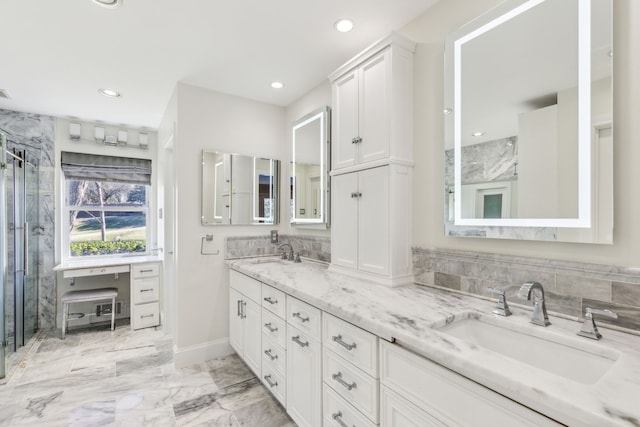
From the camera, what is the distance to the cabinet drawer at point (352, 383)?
1.21 m

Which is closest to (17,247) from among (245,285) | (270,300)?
(245,285)

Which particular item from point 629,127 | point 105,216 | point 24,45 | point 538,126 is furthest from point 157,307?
point 629,127

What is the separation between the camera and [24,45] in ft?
6.84

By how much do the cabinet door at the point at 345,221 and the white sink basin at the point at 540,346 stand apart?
2.80ft

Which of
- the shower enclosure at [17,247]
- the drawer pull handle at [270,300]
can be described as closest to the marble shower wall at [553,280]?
the drawer pull handle at [270,300]

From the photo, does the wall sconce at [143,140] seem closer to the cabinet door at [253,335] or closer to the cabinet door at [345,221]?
the cabinet door at [253,335]

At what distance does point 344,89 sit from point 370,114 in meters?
0.36

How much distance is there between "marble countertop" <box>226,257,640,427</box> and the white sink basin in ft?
0.04

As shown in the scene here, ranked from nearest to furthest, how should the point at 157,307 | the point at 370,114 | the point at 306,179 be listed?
the point at 370,114, the point at 306,179, the point at 157,307

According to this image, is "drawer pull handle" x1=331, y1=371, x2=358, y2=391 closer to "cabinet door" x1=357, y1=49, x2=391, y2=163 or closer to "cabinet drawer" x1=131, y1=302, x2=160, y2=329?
"cabinet door" x1=357, y1=49, x2=391, y2=163

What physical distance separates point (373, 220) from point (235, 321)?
1.66 meters

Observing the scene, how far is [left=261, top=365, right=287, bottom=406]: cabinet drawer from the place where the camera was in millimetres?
1875

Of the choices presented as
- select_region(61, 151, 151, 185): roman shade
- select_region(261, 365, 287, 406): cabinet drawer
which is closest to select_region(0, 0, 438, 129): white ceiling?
select_region(61, 151, 151, 185): roman shade

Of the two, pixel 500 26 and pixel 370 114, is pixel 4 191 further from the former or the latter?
pixel 500 26
